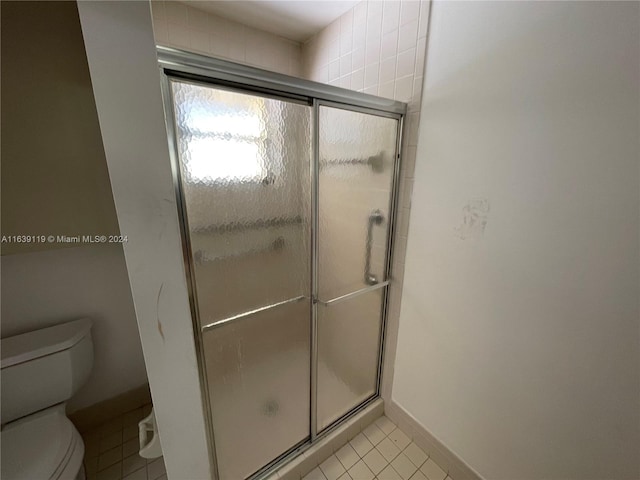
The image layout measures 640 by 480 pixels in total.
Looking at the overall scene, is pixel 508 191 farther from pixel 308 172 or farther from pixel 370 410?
pixel 370 410

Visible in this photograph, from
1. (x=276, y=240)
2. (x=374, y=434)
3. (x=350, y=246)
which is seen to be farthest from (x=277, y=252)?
(x=374, y=434)

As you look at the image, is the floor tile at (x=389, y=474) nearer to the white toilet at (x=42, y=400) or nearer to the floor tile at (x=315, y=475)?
the floor tile at (x=315, y=475)

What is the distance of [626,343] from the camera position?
71 cm

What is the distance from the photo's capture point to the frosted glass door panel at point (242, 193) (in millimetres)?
722

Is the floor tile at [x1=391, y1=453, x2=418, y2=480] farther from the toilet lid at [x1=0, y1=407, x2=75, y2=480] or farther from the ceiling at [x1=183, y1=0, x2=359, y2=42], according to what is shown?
the ceiling at [x1=183, y1=0, x2=359, y2=42]

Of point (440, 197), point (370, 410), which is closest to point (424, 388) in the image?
point (370, 410)

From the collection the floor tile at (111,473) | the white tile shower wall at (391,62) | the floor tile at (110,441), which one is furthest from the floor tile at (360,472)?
the floor tile at (110,441)

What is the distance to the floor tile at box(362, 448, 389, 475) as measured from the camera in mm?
1243

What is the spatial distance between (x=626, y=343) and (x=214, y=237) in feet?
4.05

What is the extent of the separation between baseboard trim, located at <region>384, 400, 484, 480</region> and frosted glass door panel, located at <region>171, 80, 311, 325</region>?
1038 mm

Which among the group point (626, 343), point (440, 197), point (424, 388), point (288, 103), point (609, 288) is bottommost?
point (424, 388)

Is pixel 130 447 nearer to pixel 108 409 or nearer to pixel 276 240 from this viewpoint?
pixel 108 409

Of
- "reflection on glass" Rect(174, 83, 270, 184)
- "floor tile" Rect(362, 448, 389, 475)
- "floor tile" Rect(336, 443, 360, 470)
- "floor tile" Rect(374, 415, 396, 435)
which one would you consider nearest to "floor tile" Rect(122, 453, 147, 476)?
"floor tile" Rect(336, 443, 360, 470)

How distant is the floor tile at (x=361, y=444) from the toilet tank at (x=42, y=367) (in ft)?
4.60
